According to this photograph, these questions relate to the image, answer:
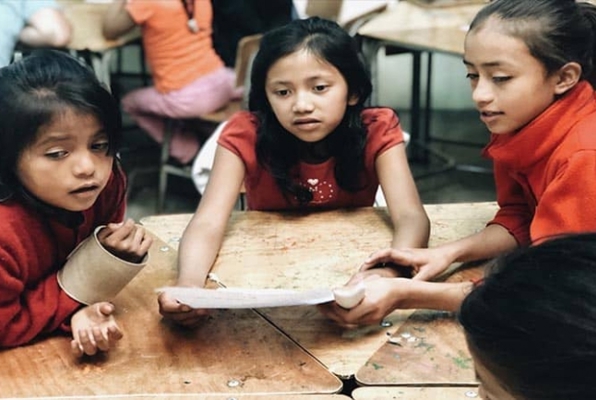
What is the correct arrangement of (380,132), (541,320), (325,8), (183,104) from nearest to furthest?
(541,320) < (380,132) < (325,8) < (183,104)

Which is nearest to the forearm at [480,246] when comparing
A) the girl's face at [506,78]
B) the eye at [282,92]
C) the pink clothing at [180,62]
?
the girl's face at [506,78]

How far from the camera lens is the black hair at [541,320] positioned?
2.83 feet

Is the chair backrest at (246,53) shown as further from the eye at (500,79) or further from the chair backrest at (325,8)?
the eye at (500,79)

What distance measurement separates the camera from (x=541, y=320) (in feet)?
2.89

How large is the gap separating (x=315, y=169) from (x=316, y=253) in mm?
318

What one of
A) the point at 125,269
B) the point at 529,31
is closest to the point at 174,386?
the point at 125,269

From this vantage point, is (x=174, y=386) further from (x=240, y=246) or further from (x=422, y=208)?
(x=422, y=208)

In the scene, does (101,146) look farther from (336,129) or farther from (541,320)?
(541,320)

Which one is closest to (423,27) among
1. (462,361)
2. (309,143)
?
(309,143)

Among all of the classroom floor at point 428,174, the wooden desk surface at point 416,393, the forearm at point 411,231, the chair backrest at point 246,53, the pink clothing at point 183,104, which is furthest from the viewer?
the classroom floor at point 428,174

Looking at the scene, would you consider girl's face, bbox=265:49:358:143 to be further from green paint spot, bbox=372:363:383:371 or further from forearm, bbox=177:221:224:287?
green paint spot, bbox=372:363:383:371

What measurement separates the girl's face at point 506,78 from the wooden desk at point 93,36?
6.77ft

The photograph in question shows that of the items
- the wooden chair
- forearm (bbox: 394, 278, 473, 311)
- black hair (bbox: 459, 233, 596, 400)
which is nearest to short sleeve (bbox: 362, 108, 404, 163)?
forearm (bbox: 394, 278, 473, 311)

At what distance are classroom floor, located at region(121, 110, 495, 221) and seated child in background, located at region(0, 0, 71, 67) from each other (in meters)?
0.95
